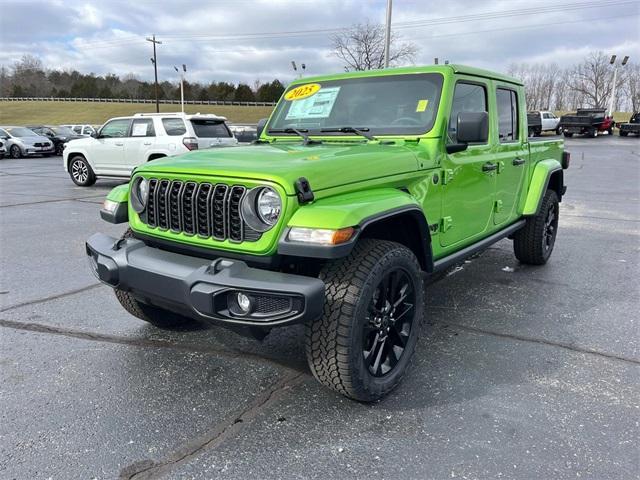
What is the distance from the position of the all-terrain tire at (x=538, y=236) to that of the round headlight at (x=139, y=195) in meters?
3.90

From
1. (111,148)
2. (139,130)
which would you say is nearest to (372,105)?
(139,130)

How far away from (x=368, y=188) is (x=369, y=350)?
92 centimetres

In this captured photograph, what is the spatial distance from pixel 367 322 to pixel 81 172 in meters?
12.4

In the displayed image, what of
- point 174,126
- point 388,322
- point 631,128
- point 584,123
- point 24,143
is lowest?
point 388,322

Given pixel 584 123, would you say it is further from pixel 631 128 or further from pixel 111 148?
pixel 111 148

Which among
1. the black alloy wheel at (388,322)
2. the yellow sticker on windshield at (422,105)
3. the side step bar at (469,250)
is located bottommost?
the black alloy wheel at (388,322)

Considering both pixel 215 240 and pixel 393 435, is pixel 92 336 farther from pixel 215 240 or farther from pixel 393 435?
pixel 393 435

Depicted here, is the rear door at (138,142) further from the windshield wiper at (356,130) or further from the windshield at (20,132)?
the windshield at (20,132)

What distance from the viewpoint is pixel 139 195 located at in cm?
329

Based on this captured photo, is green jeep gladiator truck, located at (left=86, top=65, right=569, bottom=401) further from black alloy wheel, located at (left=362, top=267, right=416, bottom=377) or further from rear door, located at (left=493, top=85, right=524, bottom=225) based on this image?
rear door, located at (left=493, top=85, right=524, bottom=225)

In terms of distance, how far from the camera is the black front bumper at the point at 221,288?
241 centimetres

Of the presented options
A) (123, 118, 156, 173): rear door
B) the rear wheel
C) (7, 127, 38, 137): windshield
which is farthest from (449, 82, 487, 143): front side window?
(7, 127, 38, 137): windshield

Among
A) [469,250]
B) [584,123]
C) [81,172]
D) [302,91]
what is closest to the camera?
[469,250]

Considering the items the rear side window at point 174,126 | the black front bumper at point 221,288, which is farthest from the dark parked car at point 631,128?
the black front bumper at point 221,288
